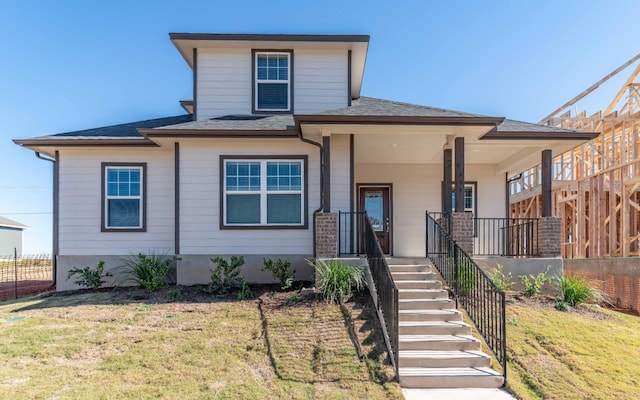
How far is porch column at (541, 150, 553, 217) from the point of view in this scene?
9.04 metres

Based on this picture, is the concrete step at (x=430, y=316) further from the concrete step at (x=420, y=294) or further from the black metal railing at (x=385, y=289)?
the concrete step at (x=420, y=294)

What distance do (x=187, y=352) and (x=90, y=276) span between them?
5.03 m

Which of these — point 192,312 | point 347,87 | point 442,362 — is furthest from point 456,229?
point 192,312

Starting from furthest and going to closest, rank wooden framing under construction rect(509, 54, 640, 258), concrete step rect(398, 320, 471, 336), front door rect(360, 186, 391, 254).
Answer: wooden framing under construction rect(509, 54, 640, 258) < front door rect(360, 186, 391, 254) < concrete step rect(398, 320, 471, 336)

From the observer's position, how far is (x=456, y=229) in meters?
8.18

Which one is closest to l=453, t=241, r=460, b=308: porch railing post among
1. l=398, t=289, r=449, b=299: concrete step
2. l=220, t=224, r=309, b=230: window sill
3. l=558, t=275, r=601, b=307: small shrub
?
l=398, t=289, r=449, b=299: concrete step

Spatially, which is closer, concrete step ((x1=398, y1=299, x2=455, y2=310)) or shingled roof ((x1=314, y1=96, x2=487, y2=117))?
concrete step ((x1=398, y1=299, x2=455, y2=310))

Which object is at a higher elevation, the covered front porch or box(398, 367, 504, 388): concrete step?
the covered front porch

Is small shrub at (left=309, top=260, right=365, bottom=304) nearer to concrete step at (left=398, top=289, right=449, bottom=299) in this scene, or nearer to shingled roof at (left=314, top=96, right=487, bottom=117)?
concrete step at (left=398, top=289, right=449, bottom=299)

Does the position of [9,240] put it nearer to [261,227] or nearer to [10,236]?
[10,236]

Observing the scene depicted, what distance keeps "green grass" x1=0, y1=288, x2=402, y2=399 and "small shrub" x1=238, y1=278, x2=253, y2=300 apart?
27 cm

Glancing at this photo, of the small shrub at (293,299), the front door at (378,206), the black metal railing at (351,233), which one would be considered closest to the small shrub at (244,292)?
the small shrub at (293,299)

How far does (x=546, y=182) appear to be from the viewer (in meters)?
9.13

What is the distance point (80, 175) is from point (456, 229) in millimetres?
8884
